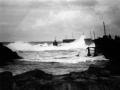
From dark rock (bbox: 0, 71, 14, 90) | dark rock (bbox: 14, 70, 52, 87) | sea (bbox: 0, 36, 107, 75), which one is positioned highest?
dark rock (bbox: 0, 71, 14, 90)

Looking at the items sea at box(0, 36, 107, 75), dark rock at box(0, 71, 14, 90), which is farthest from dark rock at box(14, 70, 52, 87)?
sea at box(0, 36, 107, 75)

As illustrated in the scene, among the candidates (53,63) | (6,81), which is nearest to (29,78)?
(6,81)

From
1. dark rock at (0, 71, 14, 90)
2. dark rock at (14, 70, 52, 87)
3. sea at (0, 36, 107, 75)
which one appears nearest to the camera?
dark rock at (0, 71, 14, 90)

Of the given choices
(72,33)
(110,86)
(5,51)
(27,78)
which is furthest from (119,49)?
(72,33)

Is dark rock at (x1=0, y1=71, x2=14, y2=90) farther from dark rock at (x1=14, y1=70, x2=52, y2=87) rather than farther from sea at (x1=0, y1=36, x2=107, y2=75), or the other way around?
sea at (x1=0, y1=36, x2=107, y2=75)

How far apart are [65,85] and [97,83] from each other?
1647 mm

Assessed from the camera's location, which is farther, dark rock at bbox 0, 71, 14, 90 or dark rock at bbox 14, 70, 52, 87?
dark rock at bbox 14, 70, 52, 87

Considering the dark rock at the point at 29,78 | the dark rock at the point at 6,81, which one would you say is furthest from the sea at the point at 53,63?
the dark rock at the point at 6,81

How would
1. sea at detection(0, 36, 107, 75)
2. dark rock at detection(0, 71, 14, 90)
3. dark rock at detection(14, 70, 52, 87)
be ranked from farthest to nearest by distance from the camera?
sea at detection(0, 36, 107, 75)
dark rock at detection(14, 70, 52, 87)
dark rock at detection(0, 71, 14, 90)

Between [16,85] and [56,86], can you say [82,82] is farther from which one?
[16,85]

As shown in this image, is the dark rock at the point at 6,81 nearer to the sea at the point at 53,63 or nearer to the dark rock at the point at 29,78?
the dark rock at the point at 29,78

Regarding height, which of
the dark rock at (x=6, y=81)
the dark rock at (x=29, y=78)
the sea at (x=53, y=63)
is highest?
the dark rock at (x=6, y=81)

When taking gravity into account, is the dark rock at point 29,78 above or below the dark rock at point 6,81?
below

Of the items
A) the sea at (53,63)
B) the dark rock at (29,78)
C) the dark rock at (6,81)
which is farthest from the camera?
the sea at (53,63)
